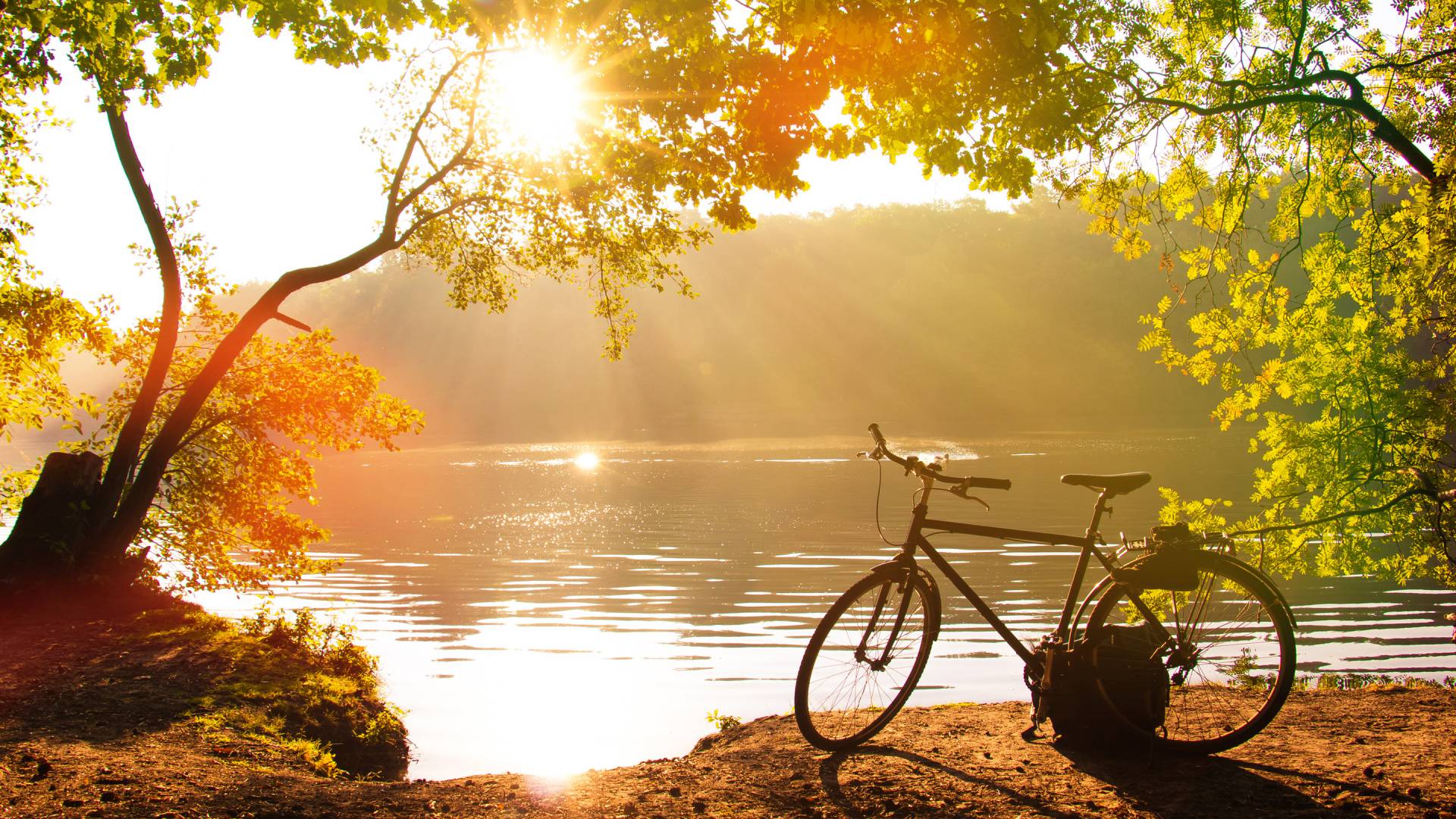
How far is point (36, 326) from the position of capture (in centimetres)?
1055

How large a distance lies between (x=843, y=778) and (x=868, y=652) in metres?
0.68

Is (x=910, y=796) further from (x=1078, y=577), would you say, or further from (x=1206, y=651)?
(x=1206, y=651)

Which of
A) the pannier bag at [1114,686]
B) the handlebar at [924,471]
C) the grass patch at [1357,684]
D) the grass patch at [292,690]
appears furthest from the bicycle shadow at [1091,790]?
the grass patch at [292,690]

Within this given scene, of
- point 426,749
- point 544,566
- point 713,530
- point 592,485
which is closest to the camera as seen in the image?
point 426,749

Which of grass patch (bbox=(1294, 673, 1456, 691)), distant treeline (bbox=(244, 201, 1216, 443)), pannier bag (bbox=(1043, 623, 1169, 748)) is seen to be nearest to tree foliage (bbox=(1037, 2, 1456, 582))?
grass patch (bbox=(1294, 673, 1456, 691))

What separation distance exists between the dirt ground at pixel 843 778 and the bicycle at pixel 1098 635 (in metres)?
0.18

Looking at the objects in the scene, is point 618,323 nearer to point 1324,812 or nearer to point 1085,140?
point 1085,140

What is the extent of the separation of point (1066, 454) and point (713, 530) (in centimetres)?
3008

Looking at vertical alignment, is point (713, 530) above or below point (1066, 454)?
below

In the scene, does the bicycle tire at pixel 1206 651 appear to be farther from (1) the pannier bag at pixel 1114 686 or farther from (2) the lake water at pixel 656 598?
(2) the lake water at pixel 656 598

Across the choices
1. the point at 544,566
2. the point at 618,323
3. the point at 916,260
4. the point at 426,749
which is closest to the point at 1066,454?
the point at 544,566

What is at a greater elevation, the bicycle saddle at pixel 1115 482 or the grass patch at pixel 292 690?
the bicycle saddle at pixel 1115 482

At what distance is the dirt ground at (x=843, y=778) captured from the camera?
4.09 metres

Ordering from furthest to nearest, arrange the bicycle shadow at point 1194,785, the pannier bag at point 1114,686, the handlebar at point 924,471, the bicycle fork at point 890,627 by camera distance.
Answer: the bicycle fork at point 890,627, the handlebar at point 924,471, the pannier bag at point 1114,686, the bicycle shadow at point 1194,785
